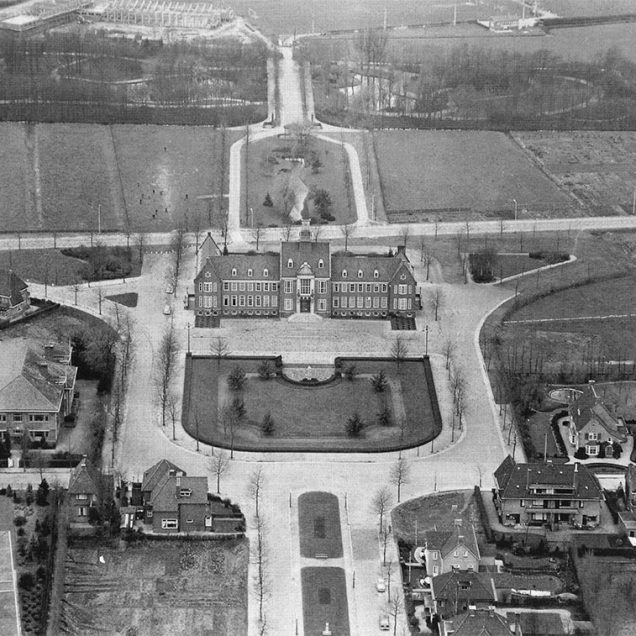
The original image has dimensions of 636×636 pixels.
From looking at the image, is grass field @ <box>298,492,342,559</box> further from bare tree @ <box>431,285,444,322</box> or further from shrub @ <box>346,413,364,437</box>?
bare tree @ <box>431,285,444,322</box>

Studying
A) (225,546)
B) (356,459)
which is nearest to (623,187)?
(356,459)

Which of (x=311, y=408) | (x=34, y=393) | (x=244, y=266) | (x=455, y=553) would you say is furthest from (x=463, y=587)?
(x=244, y=266)

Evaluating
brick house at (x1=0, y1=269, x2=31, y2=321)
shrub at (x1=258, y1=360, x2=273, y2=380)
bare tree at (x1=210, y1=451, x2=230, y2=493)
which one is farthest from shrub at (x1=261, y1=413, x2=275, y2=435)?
brick house at (x1=0, y1=269, x2=31, y2=321)

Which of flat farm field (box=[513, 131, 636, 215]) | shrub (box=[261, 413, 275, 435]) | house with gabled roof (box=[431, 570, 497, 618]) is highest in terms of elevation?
house with gabled roof (box=[431, 570, 497, 618])

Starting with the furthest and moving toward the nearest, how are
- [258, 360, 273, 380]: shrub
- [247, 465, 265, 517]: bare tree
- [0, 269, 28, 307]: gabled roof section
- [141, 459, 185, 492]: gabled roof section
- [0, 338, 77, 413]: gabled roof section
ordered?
[0, 269, 28, 307]: gabled roof section
[258, 360, 273, 380]: shrub
[0, 338, 77, 413]: gabled roof section
[247, 465, 265, 517]: bare tree
[141, 459, 185, 492]: gabled roof section

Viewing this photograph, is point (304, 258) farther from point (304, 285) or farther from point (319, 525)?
point (319, 525)

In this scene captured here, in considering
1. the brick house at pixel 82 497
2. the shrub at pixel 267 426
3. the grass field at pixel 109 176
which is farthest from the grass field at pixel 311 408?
the grass field at pixel 109 176

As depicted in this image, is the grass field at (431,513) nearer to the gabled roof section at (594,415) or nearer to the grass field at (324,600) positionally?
the grass field at (324,600)
